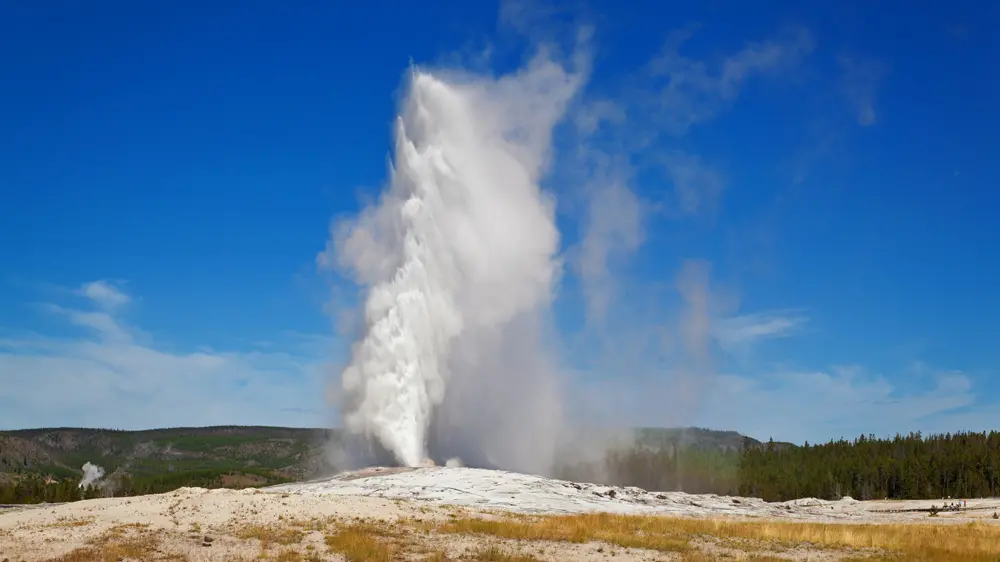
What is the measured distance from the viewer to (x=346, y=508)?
35031 mm

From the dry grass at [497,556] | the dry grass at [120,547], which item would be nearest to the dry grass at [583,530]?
the dry grass at [497,556]

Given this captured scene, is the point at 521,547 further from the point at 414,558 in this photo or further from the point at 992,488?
the point at 992,488

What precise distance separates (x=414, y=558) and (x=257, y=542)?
220 inches

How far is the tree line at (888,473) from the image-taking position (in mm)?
104062

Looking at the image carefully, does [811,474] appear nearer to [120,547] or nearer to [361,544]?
[361,544]

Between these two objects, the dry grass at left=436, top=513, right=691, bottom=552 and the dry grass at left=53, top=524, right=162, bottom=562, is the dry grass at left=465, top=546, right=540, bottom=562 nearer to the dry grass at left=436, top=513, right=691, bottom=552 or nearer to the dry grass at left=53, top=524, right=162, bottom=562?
the dry grass at left=436, top=513, right=691, bottom=552

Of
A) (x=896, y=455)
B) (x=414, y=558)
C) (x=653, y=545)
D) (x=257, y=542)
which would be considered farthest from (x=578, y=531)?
(x=896, y=455)

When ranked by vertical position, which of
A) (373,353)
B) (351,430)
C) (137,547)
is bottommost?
(137,547)

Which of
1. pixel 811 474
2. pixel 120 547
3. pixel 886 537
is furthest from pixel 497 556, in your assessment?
pixel 811 474

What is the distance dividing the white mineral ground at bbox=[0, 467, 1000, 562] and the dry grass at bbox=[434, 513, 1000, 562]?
1882 millimetres

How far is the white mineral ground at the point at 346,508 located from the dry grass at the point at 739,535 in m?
1.88

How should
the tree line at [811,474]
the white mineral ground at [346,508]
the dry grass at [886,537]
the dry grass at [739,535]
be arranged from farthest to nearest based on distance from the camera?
the tree line at [811,474], the dry grass at [739,535], the dry grass at [886,537], the white mineral ground at [346,508]

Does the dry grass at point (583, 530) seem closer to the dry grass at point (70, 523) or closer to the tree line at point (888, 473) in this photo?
the dry grass at point (70, 523)

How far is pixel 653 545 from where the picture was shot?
28.2m
